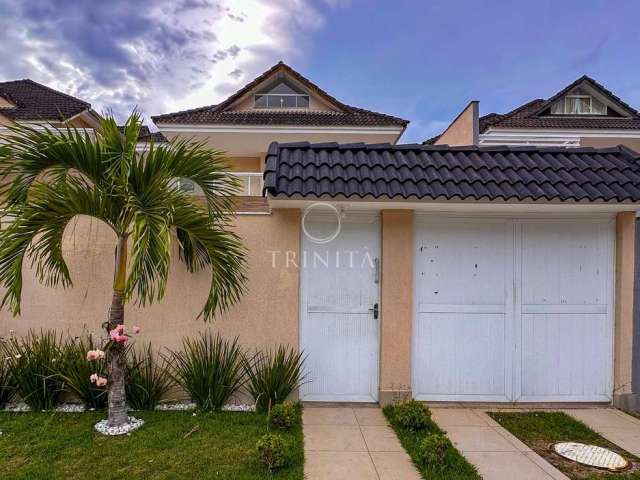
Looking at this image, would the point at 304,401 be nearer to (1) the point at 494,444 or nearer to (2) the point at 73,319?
(1) the point at 494,444

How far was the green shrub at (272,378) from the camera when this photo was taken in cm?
637

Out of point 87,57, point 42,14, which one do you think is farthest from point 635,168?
point 87,57

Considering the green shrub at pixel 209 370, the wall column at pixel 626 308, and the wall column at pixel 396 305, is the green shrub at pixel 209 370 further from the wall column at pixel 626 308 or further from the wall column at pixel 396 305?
the wall column at pixel 626 308

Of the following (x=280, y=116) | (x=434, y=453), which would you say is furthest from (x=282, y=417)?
(x=280, y=116)

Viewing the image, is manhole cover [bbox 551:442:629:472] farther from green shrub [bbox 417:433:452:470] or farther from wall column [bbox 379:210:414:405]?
wall column [bbox 379:210:414:405]

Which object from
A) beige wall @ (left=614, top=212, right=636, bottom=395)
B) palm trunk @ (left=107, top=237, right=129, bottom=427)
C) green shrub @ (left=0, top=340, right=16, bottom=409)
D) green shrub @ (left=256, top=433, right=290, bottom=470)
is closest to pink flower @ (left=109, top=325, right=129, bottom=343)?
palm trunk @ (left=107, top=237, right=129, bottom=427)

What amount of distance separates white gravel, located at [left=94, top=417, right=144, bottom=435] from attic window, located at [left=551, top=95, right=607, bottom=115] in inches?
919

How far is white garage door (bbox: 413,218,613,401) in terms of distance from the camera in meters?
6.98

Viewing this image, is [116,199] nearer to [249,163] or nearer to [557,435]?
[557,435]

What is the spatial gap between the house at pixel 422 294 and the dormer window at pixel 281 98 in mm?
13522

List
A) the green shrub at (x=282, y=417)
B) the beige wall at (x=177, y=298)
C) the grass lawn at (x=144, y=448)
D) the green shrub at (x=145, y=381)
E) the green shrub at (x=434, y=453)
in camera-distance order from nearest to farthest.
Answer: the grass lawn at (x=144, y=448), the green shrub at (x=434, y=453), the green shrub at (x=282, y=417), the green shrub at (x=145, y=381), the beige wall at (x=177, y=298)

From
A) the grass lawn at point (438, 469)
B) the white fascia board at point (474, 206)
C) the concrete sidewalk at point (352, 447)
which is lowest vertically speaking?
the concrete sidewalk at point (352, 447)

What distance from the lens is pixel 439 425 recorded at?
611cm

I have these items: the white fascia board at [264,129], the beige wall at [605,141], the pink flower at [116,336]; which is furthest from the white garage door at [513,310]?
the beige wall at [605,141]
